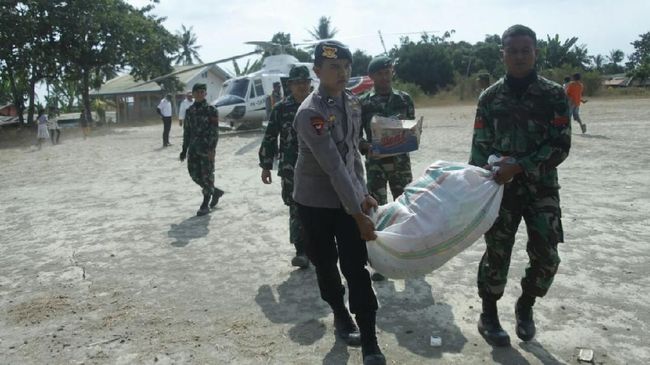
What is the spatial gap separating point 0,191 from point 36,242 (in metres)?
4.94

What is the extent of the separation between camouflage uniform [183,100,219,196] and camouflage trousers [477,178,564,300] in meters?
4.81

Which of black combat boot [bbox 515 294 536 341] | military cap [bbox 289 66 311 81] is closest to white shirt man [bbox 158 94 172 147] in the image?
military cap [bbox 289 66 311 81]

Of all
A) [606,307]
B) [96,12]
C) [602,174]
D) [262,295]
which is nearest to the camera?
[606,307]

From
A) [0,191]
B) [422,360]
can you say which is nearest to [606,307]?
[422,360]

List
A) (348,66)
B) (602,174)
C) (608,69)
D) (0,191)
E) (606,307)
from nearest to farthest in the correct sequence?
(348,66), (606,307), (602,174), (0,191), (608,69)

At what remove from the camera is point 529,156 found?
3137 millimetres

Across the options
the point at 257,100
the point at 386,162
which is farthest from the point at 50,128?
the point at 386,162

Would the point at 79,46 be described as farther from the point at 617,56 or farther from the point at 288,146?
the point at 617,56

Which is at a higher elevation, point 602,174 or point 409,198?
point 409,198

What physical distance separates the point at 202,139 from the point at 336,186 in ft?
15.7

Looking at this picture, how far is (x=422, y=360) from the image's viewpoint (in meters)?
3.29

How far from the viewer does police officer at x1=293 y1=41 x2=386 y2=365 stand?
9.81 feet

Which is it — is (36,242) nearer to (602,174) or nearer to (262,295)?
(262,295)

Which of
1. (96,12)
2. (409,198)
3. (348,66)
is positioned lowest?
(409,198)
